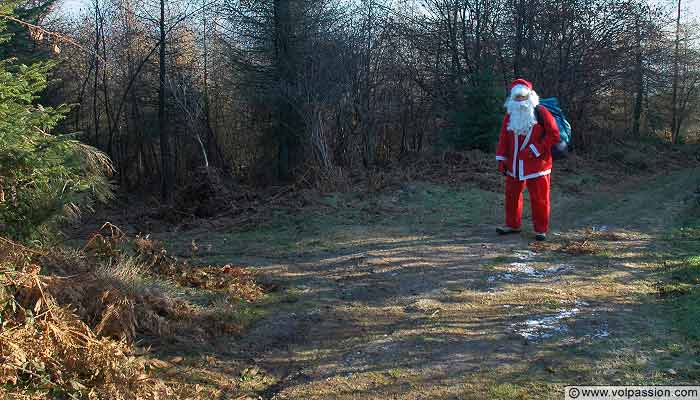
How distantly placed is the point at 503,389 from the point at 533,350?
671 millimetres

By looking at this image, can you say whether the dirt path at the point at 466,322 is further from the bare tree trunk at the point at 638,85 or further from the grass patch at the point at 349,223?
the bare tree trunk at the point at 638,85

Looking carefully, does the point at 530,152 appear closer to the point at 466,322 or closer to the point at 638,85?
the point at 466,322

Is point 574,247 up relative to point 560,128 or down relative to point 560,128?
down

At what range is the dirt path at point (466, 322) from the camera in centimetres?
409

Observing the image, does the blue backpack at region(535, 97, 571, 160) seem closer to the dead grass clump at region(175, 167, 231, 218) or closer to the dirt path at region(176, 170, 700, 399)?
the dirt path at region(176, 170, 700, 399)

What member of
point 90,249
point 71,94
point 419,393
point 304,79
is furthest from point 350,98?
point 71,94

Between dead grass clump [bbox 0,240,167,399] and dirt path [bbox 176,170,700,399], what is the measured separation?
877 mm

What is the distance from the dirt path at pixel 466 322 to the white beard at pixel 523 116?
4.61 feet

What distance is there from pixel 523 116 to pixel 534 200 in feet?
3.50

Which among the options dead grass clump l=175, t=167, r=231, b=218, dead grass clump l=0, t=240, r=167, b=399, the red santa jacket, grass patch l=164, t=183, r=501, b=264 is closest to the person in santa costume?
the red santa jacket

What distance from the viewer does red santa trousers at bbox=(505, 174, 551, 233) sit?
7912 millimetres

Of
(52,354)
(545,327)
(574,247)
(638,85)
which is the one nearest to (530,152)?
(574,247)

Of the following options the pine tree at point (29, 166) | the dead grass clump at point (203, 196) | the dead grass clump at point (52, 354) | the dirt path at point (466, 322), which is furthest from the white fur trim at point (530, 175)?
the dead grass clump at point (52, 354)

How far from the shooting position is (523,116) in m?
8.03
